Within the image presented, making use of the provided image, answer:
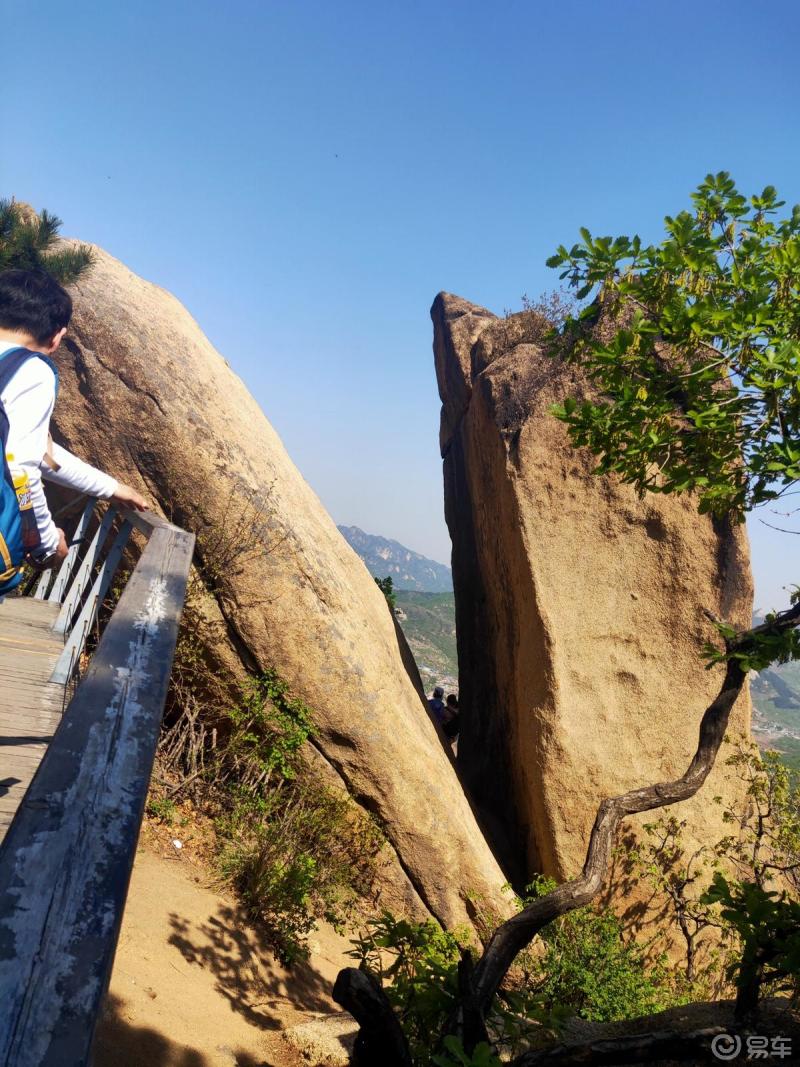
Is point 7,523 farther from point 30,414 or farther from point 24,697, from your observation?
point 24,697

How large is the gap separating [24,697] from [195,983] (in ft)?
6.38

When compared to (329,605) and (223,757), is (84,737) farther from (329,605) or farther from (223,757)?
(329,605)

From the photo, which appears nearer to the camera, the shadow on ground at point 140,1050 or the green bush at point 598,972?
the shadow on ground at point 140,1050

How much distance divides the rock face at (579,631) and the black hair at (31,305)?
25.5 feet

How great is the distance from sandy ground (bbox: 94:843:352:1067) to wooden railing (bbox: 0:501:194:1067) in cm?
179

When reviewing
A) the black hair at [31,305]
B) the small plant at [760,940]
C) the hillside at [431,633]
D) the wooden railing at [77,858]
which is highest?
the black hair at [31,305]

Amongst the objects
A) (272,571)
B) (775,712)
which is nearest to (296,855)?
(272,571)

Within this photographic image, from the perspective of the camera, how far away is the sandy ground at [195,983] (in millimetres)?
3176

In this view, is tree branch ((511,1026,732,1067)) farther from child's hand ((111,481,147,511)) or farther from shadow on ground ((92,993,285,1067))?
child's hand ((111,481,147,511))

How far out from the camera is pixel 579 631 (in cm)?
939

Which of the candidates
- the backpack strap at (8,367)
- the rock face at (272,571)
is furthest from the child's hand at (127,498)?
the rock face at (272,571)

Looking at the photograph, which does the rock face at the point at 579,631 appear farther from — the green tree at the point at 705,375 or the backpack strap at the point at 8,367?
the backpack strap at the point at 8,367

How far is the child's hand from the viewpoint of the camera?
349cm

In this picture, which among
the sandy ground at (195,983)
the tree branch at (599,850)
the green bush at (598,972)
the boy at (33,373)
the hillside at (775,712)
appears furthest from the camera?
the hillside at (775,712)
